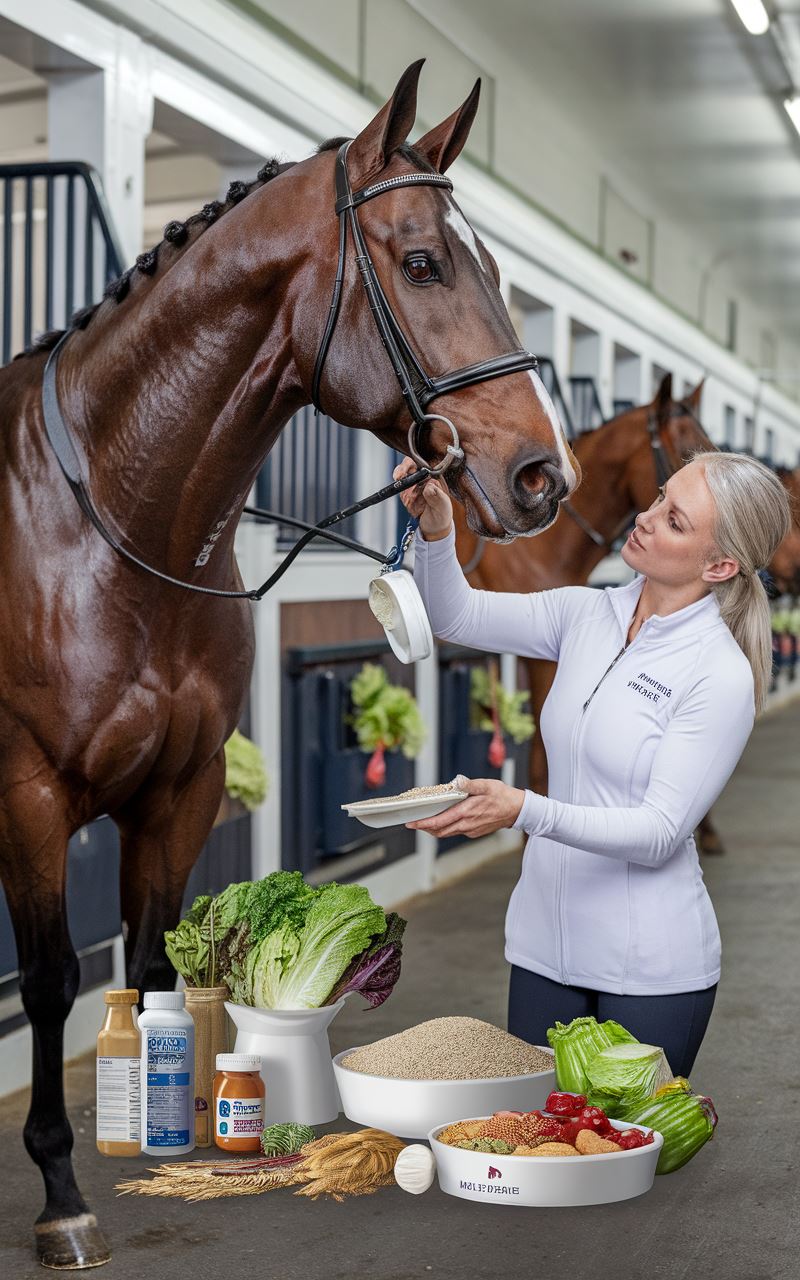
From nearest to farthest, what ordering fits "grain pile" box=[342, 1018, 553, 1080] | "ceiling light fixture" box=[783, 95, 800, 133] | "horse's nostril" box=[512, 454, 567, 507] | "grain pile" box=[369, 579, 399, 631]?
"horse's nostril" box=[512, 454, 567, 507] → "grain pile" box=[369, 579, 399, 631] → "grain pile" box=[342, 1018, 553, 1080] → "ceiling light fixture" box=[783, 95, 800, 133]

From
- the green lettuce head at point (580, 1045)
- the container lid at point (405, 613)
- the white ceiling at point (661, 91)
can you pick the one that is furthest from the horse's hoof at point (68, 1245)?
the white ceiling at point (661, 91)

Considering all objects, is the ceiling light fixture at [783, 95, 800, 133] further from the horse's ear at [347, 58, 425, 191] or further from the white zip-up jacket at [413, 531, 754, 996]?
the horse's ear at [347, 58, 425, 191]

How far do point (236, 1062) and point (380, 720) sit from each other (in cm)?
259

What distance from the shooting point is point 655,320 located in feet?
33.7

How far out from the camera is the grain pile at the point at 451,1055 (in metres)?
2.41

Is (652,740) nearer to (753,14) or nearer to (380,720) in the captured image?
(380,720)

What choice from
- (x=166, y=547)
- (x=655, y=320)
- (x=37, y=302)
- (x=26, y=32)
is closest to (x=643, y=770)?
(x=166, y=547)

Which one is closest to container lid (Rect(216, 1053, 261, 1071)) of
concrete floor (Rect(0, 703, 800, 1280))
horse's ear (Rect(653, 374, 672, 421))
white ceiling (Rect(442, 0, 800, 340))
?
concrete floor (Rect(0, 703, 800, 1280))

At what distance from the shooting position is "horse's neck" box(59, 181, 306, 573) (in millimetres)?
2158

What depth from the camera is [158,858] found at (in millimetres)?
2488

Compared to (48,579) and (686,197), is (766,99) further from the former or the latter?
(48,579)

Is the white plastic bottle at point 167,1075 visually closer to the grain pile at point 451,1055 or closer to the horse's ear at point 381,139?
the grain pile at point 451,1055

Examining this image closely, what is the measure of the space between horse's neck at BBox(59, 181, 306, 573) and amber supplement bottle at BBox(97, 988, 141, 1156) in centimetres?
82

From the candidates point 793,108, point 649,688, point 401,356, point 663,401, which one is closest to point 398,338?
point 401,356
